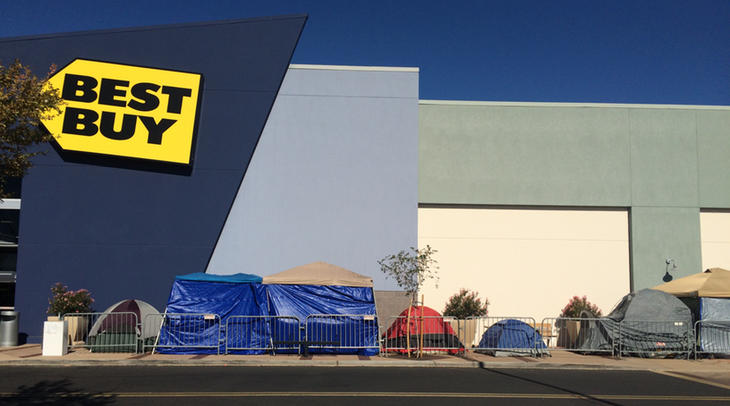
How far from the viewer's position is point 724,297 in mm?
19484

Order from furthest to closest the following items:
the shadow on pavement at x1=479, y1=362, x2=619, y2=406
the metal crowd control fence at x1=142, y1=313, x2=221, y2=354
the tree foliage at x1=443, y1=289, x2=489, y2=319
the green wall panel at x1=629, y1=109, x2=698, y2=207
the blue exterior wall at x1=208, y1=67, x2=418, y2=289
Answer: the green wall panel at x1=629, y1=109, x2=698, y2=207 < the tree foliage at x1=443, y1=289, x2=489, y2=319 < the blue exterior wall at x1=208, y1=67, x2=418, y2=289 < the metal crowd control fence at x1=142, y1=313, x2=221, y2=354 < the shadow on pavement at x1=479, y1=362, x2=619, y2=406

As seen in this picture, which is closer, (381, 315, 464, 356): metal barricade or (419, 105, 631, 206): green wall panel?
(381, 315, 464, 356): metal barricade

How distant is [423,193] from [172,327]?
34.4 feet

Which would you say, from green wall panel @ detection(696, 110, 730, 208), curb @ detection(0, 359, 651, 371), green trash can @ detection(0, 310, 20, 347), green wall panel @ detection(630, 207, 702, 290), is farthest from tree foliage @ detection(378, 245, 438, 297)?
green trash can @ detection(0, 310, 20, 347)

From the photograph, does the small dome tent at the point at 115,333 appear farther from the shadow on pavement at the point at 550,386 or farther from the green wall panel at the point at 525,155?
the green wall panel at the point at 525,155

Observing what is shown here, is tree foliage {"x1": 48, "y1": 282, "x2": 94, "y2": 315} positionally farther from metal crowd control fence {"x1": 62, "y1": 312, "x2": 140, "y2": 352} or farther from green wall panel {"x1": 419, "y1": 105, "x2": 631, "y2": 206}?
green wall panel {"x1": 419, "y1": 105, "x2": 631, "y2": 206}

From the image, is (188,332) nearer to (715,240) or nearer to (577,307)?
(577,307)

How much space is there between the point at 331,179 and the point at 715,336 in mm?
13158

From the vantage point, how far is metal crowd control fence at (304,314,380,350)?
1772 centimetres

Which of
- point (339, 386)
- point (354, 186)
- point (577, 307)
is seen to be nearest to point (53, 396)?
point (339, 386)

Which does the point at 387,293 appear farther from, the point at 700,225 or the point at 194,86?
the point at 700,225

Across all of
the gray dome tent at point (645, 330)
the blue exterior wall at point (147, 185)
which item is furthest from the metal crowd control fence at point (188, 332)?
the gray dome tent at point (645, 330)

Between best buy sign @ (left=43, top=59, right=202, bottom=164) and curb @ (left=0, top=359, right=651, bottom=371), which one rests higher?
best buy sign @ (left=43, top=59, right=202, bottom=164)

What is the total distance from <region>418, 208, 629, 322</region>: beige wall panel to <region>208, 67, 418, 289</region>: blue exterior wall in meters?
2.07
